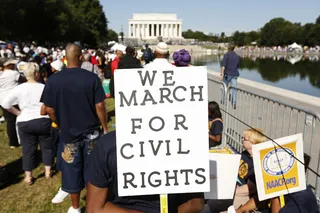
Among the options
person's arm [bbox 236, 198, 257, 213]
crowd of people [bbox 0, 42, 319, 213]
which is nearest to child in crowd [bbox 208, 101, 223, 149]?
crowd of people [bbox 0, 42, 319, 213]

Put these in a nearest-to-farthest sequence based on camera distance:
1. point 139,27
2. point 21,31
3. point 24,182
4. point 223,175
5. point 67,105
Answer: point 223,175
point 67,105
point 24,182
point 21,31
point 139,27

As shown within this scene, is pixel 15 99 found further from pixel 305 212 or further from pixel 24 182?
pixel 305 212

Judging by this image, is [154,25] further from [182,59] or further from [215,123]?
[215,123]

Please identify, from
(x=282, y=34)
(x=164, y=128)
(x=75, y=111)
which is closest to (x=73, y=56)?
(x=75, y=111)

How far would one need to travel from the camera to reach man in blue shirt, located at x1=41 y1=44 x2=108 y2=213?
342 centimetres

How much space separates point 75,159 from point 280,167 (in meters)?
2.25

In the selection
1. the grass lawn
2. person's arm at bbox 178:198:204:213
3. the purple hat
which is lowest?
the grass lawn

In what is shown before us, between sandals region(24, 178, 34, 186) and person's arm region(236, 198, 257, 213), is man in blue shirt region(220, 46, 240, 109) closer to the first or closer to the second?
person's arm region(236, 198, 257, 213)

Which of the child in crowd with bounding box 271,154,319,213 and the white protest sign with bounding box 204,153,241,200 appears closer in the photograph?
the child in crowd with bounding box 271,154,319,213

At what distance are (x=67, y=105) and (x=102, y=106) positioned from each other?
398mm

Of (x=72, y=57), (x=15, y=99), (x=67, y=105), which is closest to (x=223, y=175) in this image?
(x=67, y=105)

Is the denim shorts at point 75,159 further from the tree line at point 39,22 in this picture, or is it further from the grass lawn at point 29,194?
the tree line at point 39,22

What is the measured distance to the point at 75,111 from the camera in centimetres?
347

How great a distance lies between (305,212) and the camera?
9.37 feet
